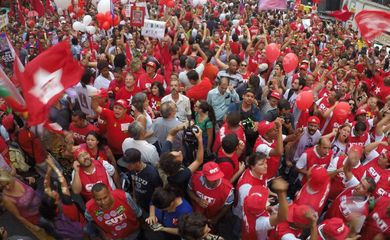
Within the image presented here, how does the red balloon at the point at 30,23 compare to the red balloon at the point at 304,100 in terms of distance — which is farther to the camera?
the red balloon at the point at 30,23

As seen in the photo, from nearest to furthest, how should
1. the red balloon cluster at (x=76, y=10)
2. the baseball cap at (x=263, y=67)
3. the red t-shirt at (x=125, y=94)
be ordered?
1. the red t-shirt at (x=125, y=94)
2. the baseball cap at (x=263, y=67)
3. the red balloon cluster at (x=76, y=10)

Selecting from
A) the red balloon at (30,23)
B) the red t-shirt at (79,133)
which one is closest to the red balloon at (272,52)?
the red t-shirt at (79,133)

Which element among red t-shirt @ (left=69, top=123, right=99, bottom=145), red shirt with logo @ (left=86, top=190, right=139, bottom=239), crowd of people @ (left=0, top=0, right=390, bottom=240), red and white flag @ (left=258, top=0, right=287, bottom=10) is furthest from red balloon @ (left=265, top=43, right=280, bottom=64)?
red shirt with logo @ (left=86, top=190, right=139, bottom=239)

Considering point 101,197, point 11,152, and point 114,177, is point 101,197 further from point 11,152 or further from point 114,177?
point 11,152

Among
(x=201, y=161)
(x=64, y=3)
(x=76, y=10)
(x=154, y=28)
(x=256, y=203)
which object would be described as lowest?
(x=76, y=10)

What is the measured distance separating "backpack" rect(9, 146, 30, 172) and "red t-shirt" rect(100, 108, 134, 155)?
112 cm

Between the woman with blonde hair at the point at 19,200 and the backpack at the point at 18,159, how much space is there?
0.97 m

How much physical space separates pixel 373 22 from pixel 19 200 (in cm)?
594

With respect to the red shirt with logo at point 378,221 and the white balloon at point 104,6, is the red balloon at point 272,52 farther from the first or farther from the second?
the white balloon at point 104,6

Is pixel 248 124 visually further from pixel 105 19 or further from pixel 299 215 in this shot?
pixel 105 19

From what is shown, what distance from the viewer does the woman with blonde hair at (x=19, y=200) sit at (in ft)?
11.6

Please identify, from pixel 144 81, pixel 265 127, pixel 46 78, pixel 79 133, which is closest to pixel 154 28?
pixel 144 81

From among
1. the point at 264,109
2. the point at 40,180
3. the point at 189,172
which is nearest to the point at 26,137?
the point at 40,180

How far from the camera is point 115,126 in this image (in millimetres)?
4660
